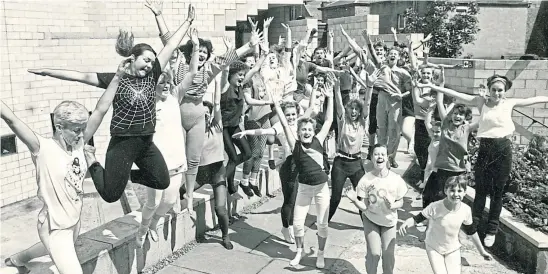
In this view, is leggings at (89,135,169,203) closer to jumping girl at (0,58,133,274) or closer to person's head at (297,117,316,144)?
jumping girl at (0,58,133,274)

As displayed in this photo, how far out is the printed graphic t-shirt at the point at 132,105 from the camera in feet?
13.0

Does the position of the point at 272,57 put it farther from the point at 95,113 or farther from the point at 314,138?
the point at 95,113

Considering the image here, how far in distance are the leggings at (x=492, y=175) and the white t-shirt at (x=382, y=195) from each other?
135 centimetres

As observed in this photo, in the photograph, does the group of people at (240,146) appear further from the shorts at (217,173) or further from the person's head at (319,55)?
the person's head at (319,55)

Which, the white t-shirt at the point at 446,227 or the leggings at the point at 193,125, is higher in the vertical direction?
the leggings at the point at 193,125

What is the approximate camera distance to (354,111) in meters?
5.66

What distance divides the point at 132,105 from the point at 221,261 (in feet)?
7.15

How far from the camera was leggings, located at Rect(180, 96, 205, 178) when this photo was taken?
17.9 feet

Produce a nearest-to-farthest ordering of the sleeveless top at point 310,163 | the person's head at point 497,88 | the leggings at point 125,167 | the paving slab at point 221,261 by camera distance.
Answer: the leggings at point 125,167, the sleeveless top at point 310,163, the paving slab at point 221,261, the person's head at point 497,88

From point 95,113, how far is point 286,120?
2184mm

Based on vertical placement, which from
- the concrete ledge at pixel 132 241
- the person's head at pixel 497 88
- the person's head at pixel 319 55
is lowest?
the concrete ledge at pixel 132 241

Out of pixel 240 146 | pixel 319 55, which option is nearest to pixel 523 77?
pixel 319 55

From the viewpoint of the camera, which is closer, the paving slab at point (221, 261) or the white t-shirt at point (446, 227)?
the white t-shirt at point (446, 227)

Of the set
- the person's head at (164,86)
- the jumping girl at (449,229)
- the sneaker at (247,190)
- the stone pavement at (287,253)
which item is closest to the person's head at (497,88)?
the jumping girl at (449,229)
